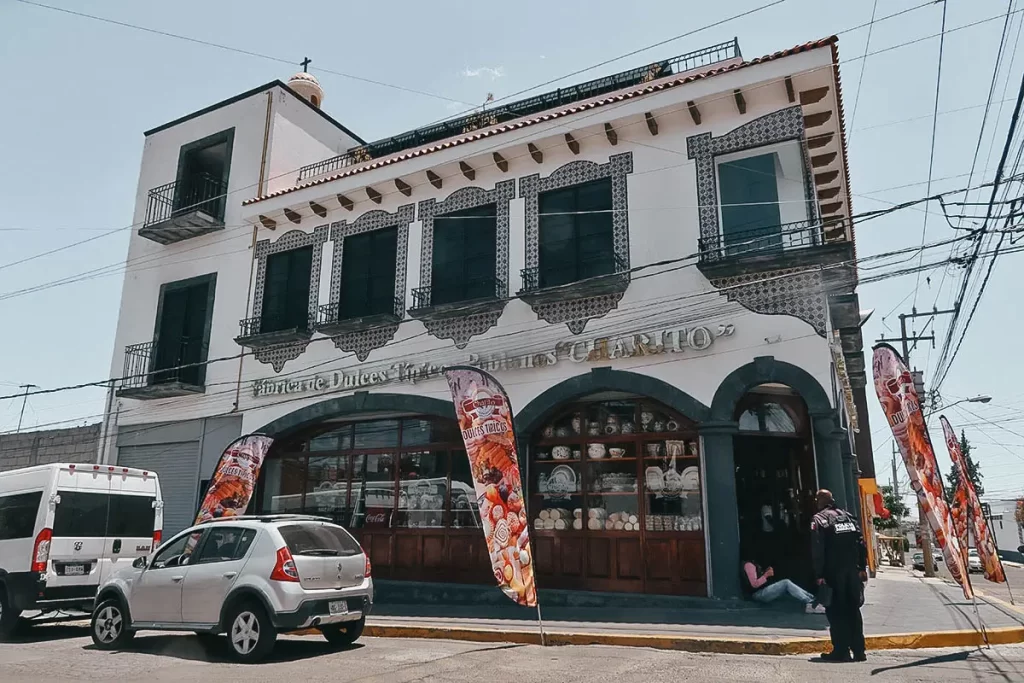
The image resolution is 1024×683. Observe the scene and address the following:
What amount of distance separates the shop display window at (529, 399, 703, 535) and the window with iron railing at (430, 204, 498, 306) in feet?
10.5

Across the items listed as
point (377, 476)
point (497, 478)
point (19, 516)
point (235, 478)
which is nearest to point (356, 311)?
point (377, 476)

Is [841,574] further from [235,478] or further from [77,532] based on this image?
[235,478]

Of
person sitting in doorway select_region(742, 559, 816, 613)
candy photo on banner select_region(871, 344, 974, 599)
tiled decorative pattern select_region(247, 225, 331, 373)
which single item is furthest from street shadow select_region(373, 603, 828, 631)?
tiled decorative pattern select_region(247, 225, 331, 373)

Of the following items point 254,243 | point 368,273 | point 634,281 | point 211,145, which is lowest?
point 634,281

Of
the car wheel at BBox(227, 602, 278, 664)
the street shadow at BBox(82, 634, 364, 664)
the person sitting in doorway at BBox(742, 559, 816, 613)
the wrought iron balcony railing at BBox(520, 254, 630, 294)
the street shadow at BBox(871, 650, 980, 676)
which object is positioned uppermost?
the wrought iron balcony railing at BBox(520, 254, 630, 294)

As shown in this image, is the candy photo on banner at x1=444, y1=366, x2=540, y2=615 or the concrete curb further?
the candy photo on banner at x1=444, y1=366, x2=540, y2=615

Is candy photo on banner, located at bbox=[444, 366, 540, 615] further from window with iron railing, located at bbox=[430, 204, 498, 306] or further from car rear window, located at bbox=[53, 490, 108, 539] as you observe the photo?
car rear window, located at bbox=[53, 490, 108, 539]

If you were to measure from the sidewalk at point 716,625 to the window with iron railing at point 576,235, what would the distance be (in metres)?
5.88

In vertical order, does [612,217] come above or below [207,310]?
above

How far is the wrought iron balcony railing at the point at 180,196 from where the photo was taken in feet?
63.4

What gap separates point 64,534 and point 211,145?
1204 centimetres

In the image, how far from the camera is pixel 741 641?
8.37 metres

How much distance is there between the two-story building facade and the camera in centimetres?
1198

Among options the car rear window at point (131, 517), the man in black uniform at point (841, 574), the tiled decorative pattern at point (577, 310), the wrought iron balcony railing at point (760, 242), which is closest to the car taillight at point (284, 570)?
the car rear window at point (131, 517)
